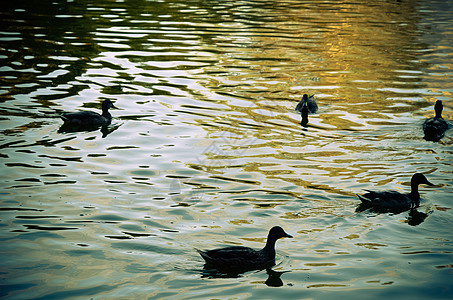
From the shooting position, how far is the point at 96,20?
33.6 metres

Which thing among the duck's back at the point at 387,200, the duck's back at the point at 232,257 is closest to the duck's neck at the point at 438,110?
the duck's back at the point at 387,200

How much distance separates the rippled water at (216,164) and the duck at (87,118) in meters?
0.39

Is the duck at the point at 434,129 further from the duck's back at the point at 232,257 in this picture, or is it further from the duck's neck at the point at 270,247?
the duck's back at the point at 232,257

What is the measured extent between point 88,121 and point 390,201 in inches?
355

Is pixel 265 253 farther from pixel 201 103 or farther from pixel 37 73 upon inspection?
→ pixel 37 73

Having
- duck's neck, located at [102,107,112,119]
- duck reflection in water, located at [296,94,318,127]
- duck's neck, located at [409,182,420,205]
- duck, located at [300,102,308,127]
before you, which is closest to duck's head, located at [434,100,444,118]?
duck reflection in water, located at [296,94,318,127]

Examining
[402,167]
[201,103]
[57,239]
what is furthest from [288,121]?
[57,239]

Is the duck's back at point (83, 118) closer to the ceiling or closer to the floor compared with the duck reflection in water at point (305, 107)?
closer to the floor

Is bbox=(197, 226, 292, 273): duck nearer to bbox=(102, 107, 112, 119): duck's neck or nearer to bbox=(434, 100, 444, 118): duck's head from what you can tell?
bbox=(102, 107, 112, 119): duck's neck

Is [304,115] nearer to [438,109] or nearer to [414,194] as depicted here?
[438,109]

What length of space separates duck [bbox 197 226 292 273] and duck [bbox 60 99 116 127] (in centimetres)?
825

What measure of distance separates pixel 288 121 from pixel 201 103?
3203mm

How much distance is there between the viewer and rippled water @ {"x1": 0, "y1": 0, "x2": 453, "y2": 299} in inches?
370

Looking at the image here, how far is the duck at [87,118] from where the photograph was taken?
639 inches
